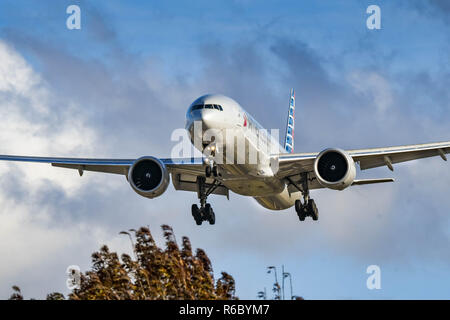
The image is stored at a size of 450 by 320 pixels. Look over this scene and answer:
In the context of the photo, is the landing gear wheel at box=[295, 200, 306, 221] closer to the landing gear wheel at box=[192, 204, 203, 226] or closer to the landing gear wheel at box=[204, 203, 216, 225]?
the landing gear wheel at box=[204, 203, 216, 225]

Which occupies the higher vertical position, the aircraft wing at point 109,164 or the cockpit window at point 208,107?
the cockpit window at point 208,107

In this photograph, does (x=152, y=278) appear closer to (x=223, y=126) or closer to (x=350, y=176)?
(x=223, y=126)

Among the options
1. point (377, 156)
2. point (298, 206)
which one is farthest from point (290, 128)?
point (377, 156)

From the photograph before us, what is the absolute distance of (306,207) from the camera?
41938 millimetres

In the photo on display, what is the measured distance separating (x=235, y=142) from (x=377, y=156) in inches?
322

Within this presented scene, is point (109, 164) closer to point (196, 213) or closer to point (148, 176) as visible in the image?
point (148, 176)

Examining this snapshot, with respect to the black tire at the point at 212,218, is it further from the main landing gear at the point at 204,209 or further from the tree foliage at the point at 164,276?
the tree foliage at the point at 164,276

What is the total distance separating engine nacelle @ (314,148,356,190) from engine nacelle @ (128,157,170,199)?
7941 millimetres

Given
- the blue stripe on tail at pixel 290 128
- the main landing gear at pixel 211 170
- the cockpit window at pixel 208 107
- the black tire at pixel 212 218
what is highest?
the blue stripe on tail at pixel 290 128

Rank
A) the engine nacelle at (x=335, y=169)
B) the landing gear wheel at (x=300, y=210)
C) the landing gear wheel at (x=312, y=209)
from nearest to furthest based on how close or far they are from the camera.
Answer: the engine nacelle at (x=335, y=169) < the landing gear wheel at (x=312, y=209) < the landing gear wheel at (x=300, y=210)

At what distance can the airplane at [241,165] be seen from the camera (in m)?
35.6

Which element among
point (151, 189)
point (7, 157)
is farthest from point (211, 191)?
point (7, 157)

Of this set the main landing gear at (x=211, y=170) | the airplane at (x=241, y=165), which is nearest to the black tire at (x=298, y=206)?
the airplane at (x=241, y=165)
